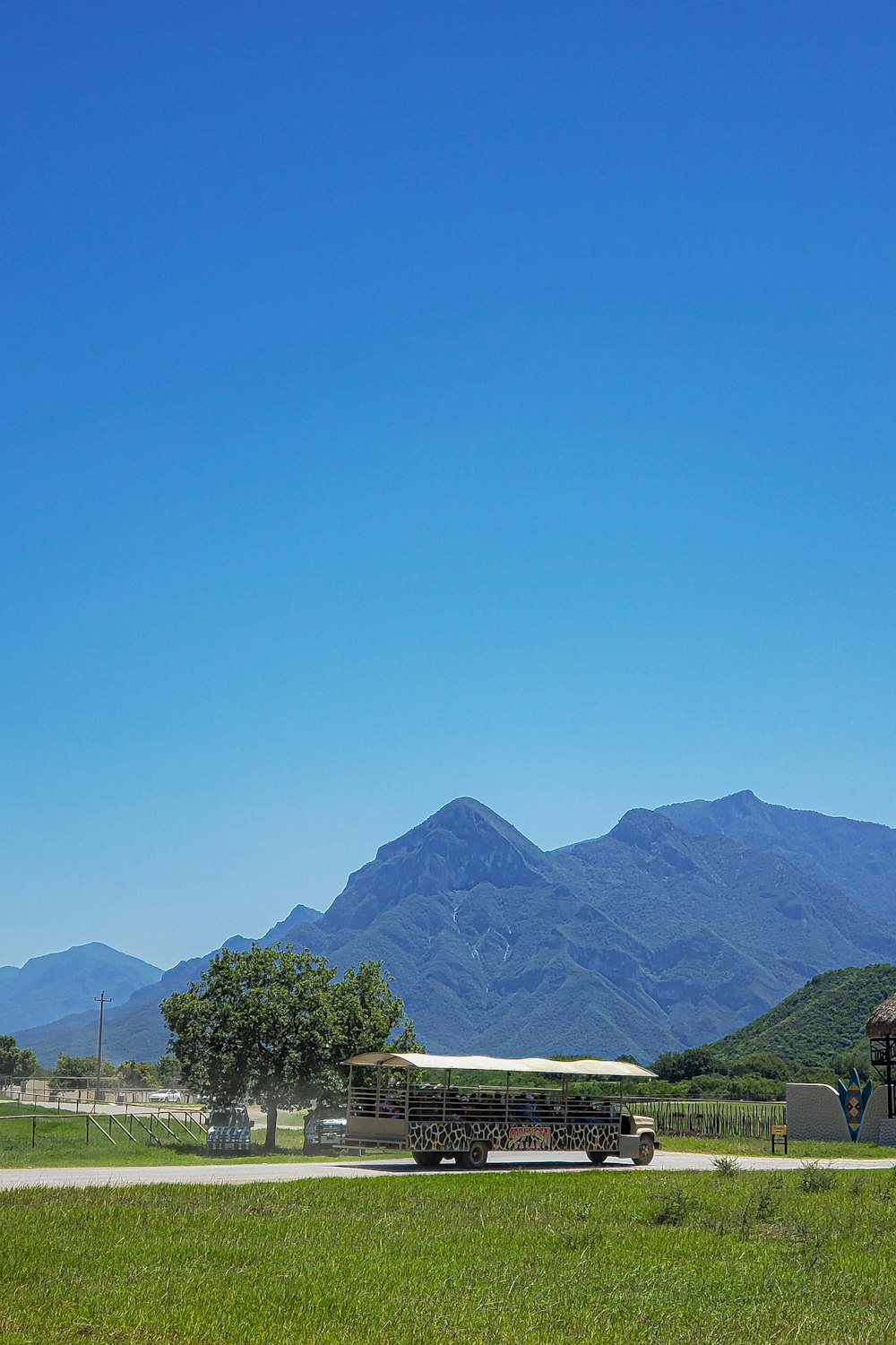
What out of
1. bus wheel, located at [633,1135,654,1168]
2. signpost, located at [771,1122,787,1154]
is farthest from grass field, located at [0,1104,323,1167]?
signpost, located at [771,1122,787,1154]

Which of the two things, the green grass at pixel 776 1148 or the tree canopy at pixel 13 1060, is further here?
the tree canopy at pixel 13 1060

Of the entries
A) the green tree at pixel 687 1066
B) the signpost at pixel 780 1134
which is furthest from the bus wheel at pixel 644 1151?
the green tree at pixel 687 1066

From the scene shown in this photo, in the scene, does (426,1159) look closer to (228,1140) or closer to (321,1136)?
(228,1140)

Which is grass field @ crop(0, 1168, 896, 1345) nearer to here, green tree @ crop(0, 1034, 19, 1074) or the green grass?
the green grass

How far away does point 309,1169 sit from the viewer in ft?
98.4

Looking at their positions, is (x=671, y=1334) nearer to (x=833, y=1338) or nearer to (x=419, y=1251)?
(x=833, y=1338)

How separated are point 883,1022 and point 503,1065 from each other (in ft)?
67.1

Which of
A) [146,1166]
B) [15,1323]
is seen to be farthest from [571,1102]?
[15,1323]

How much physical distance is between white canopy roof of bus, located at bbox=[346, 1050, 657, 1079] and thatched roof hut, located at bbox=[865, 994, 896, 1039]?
46.0 feet

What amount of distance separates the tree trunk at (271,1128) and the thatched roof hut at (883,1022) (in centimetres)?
2252

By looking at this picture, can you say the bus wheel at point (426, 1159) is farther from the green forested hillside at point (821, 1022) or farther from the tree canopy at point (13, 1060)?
the tree canopy at point (13, 1060)

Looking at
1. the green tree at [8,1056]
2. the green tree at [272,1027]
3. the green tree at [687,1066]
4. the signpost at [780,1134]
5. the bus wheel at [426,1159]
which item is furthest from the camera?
the green tree at [8,1056]

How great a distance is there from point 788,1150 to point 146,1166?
21.0 metres

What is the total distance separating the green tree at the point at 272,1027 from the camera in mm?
48281
